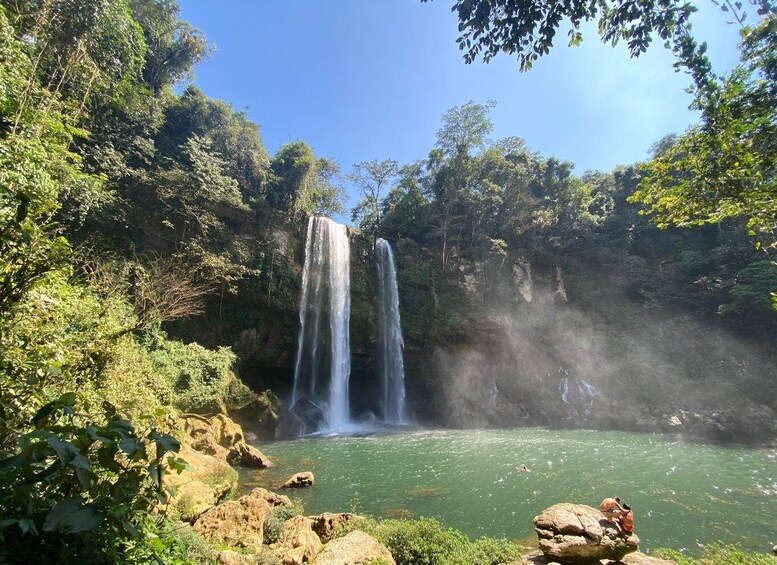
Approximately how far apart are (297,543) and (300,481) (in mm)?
4759

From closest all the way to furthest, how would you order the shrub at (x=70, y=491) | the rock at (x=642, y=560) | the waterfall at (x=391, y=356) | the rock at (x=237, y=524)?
the shrub at (x=70, y=491) → the rock at (x=237, y=524) → the rock at (x=642, y=560) → the waterfall at (x=391, y=356)

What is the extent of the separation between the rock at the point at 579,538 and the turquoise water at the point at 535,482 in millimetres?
951

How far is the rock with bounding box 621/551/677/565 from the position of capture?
514 cm

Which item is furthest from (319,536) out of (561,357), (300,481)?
(561,357)

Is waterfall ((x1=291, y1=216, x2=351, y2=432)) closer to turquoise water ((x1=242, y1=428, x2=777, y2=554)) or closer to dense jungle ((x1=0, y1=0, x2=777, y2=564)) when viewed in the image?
dense jungle ((x1=0, y1=0, x2=777, y2=564))

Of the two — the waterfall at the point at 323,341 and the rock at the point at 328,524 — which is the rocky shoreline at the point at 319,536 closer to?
the rock at the point at 328,524

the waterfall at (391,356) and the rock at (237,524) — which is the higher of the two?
the waterfall at (391,356)

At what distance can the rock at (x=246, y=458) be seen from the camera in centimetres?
1102

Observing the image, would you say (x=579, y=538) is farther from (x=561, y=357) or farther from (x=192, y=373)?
(x=561, y=357)

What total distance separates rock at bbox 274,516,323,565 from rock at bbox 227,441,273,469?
5.95 metres

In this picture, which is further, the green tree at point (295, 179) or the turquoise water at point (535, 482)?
the green tree at point (295, 179)

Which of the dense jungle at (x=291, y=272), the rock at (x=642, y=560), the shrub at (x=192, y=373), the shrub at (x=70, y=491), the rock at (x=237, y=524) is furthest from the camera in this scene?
the shrub at (x=192, y=373)

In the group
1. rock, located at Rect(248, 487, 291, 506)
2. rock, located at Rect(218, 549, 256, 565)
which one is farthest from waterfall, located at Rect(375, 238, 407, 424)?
rock, located at Rect(218, 549, 256, 565)

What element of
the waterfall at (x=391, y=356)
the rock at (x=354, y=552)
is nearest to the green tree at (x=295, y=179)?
the waterfall at (x=391, y=356)
